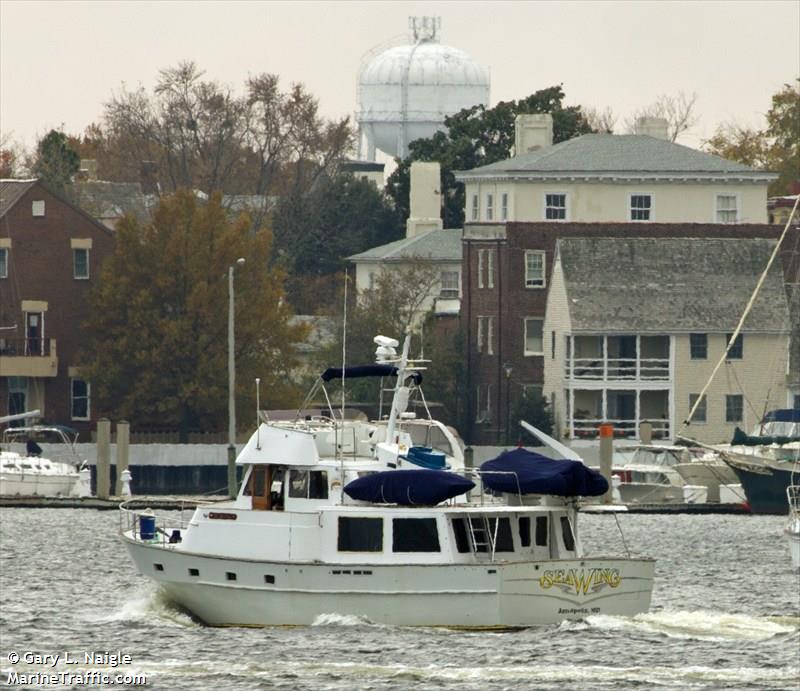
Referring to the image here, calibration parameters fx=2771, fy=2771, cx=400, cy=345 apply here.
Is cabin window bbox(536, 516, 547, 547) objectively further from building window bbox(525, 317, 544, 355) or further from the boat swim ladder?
building window bbox(525, 317, 544, 355)

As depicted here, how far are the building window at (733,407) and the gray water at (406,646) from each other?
43.2 meters

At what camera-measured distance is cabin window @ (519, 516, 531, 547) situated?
46438 mm

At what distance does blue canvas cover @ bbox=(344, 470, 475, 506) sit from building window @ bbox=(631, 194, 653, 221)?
209 ft

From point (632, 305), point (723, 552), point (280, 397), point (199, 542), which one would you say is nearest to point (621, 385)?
point (632, 305)

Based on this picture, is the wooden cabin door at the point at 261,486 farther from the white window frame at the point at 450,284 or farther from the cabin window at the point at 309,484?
the white window frame at the point at 450,284

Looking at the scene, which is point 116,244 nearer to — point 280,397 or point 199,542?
point 280,397

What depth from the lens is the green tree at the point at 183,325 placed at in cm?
9550

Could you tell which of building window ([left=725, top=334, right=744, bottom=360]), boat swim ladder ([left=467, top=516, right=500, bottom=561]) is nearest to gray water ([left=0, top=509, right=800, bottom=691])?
boat swim ladder ([left=467, top=516, right=500, bottom=561])

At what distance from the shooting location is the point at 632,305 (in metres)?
101

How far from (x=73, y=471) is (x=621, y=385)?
2162 cm

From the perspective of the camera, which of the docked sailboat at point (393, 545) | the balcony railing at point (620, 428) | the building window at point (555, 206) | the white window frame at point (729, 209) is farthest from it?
the white window frame at point (729, 209)

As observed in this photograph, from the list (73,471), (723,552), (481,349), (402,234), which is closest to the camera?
(723,552)

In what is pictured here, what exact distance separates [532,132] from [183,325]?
27.4 metres

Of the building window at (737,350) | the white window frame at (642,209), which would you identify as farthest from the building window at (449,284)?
the building window at (737,350)
